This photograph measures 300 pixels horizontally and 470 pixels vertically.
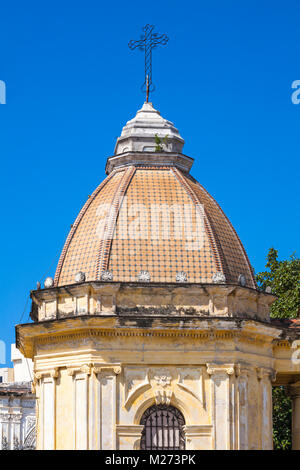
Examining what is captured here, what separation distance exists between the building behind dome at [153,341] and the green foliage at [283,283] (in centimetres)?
1382

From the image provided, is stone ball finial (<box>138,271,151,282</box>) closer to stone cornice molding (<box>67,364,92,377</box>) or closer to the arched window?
stone cornice molding (<box>67,364,92,377</box>)

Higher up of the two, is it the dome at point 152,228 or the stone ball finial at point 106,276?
the dome at point 152,228

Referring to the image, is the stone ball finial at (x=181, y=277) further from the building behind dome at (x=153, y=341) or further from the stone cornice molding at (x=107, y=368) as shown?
the stone cornice molding at (x=107, y=368)

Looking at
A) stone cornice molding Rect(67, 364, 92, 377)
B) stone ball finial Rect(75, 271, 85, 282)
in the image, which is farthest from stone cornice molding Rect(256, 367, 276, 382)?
stone ball finial Rect(75, 271, 85, 282)

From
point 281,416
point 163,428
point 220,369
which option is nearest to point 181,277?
point 220,369

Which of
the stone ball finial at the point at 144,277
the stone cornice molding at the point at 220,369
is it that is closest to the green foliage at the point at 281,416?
the stone cornice molding at the point at 220,369

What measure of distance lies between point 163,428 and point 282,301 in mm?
17995

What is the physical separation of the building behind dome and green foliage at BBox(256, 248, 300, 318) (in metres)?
13.8

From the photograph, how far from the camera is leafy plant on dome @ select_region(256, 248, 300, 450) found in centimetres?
4906

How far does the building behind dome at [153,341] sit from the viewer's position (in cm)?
3375

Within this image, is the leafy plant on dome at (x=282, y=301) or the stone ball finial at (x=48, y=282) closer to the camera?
the stone ball finial at (x=48, y=282)

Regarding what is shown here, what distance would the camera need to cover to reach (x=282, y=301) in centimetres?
5097

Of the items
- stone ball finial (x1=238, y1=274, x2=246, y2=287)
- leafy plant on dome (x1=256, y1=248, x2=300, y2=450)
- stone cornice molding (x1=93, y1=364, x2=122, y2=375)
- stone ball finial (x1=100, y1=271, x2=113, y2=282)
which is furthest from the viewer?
leafy plant on dome (x1=256, y1=248, x2=300, y2=450)
